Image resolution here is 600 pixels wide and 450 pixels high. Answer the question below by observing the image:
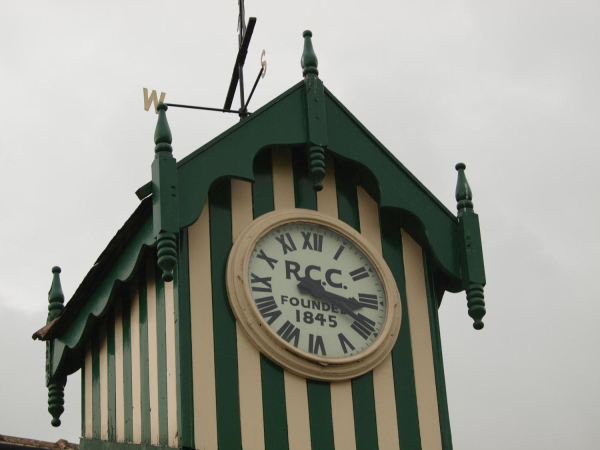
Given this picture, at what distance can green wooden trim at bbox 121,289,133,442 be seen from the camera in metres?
10.7

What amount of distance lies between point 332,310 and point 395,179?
54.6 inches

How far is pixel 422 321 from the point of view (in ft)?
35.9

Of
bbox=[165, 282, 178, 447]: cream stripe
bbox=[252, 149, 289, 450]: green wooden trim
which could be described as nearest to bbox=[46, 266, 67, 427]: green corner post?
bbox=[165, 282, 178, 447]: cream stripe

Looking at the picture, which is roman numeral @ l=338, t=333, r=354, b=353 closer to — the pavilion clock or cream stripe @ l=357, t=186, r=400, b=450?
the pavilion clock

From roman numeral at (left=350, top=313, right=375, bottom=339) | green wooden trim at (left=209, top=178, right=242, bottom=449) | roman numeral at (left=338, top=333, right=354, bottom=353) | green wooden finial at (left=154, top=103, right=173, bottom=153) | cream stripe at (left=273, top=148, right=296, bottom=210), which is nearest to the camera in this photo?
green wooden trim at (left=209, top=178, right=242, bottom=449)

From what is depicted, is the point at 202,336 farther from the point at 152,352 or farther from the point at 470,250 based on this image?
the point at 470,250

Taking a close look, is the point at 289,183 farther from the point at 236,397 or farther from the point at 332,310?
the point at 236,397

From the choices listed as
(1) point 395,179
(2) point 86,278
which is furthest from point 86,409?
(1) point 395,179

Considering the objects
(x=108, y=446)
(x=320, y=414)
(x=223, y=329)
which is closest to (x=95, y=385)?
(x=108, y=446)

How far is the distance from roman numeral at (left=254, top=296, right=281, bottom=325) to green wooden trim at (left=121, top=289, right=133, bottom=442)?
1372mm

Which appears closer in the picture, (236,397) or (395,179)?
(236,397)

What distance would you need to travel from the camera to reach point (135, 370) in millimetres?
10781

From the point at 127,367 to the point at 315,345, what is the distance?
171 cm

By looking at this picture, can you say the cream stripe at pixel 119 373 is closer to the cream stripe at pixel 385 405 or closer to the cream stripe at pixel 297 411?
the cream stripe at pixel 297 411
